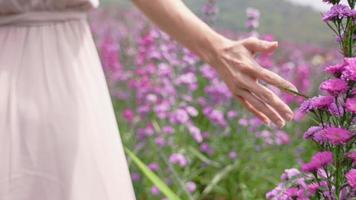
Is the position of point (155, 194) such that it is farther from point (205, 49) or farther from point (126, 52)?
point (205, 49)

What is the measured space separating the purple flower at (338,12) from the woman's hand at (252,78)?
0.47ft

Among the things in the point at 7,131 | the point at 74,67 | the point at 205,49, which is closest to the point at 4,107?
the point at 7,131

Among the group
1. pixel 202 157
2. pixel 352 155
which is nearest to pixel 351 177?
pixel 352 155

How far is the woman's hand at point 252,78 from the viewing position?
1.88 meters

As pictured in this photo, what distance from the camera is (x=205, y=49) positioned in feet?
6.59

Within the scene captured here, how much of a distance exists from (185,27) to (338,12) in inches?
14.7

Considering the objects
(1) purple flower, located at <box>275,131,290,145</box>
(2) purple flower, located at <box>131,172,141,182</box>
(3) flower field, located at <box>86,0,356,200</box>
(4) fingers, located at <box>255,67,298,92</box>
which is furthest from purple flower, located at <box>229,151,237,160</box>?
(4) fingers, located at <box>255,67,298,92</box>

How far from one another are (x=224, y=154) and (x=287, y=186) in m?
2.80

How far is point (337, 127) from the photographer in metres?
1.82

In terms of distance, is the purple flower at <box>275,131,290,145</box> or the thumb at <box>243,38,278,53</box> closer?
the thumb at <box>243,38,278,53</box>

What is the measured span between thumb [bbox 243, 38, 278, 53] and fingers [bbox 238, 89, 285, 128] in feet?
0.35

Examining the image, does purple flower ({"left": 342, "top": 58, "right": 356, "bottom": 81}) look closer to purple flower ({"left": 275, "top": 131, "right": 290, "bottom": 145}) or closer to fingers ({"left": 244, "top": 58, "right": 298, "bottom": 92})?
fingers ({"left": 244, "top": 58, "right": 298, "bottom": 92})

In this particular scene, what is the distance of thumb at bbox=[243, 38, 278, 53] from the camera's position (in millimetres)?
1930

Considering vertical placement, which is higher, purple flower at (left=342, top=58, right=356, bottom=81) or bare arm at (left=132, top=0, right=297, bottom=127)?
purple flower at (left=342, top=58, right=356, bottom=81)
